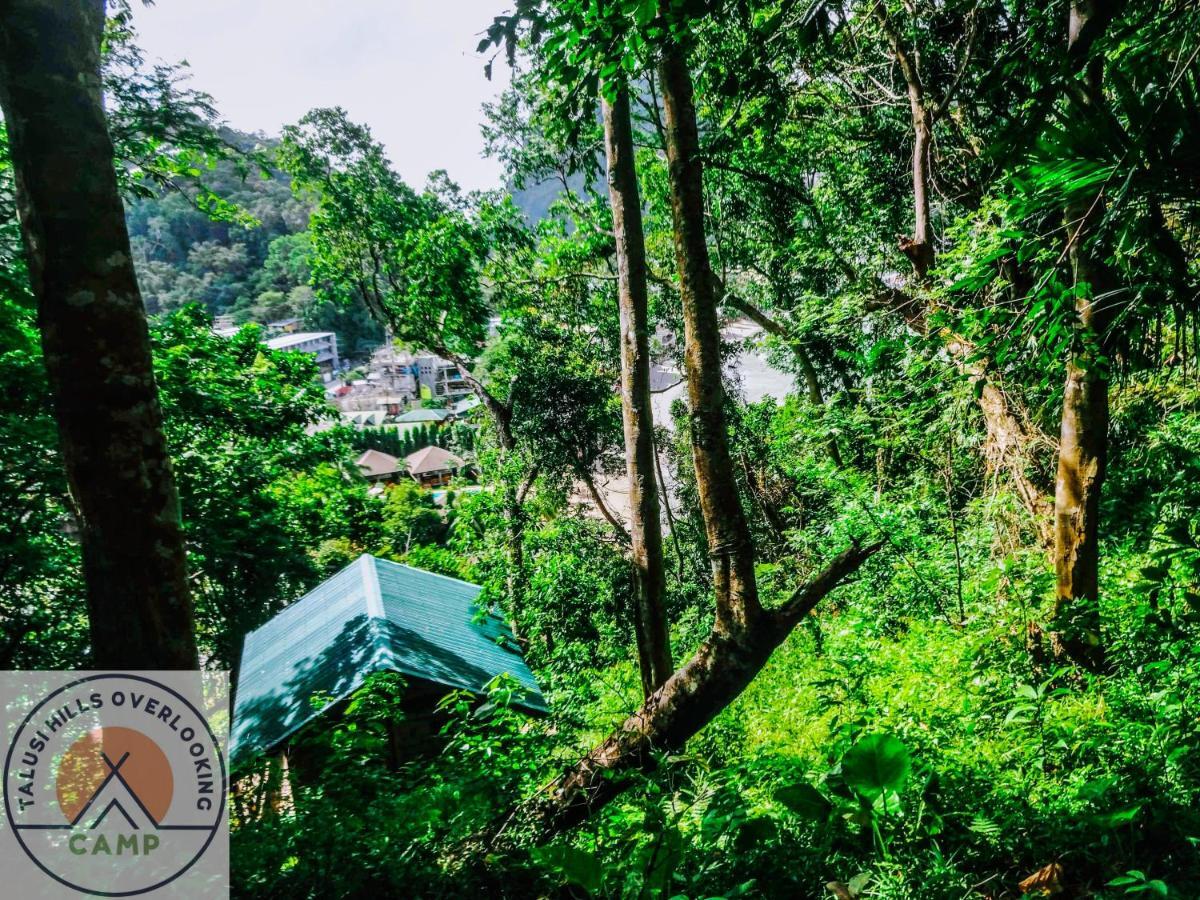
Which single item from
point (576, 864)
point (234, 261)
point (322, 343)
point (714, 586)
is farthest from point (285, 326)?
point (576, 864)

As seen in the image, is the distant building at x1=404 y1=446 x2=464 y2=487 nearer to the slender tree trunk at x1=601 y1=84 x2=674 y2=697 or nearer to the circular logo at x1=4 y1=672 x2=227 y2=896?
the slender tree trunk at x1=601 y1=84 x2=674 y2=697

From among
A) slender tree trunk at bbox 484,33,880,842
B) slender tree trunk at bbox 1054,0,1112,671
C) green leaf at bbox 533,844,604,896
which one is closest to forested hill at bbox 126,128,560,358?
slender tree trunk at bbox 484,33,880,842

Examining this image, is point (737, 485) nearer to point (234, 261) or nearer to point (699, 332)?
point (699, 332)

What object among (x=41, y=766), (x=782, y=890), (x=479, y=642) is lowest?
(x=479, y=642)

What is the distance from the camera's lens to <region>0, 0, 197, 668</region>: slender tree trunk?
2023 mm

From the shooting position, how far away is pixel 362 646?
27.4 feet

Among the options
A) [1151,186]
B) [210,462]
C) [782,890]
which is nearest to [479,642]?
[210,462]

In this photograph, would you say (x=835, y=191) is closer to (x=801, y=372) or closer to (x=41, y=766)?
(x=801, y=372)

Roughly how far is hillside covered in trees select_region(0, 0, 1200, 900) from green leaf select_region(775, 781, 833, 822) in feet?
0.03

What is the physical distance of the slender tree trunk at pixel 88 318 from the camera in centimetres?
202

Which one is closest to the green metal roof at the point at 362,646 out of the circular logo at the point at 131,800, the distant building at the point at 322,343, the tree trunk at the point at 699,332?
the circular logo at the point at 131,800

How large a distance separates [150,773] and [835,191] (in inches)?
404

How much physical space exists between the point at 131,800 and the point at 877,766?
2745 millimetres

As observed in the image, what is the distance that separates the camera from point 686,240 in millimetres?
3648
